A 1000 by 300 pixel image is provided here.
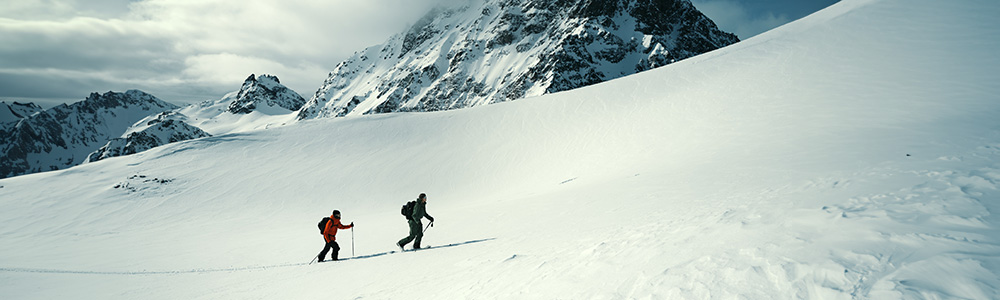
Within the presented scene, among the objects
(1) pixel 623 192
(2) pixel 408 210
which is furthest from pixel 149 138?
(1) pixel 623 192

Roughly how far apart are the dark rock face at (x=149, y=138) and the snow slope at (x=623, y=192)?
149 meters

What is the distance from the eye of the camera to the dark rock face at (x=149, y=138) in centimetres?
13875

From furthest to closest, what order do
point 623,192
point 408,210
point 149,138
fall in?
point 149,138, point 623,192, point 408,210

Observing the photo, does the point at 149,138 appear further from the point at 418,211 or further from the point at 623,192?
the point at 623,192

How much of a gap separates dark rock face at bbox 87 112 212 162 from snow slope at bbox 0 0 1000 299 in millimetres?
149062

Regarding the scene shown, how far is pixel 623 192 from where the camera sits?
10.8 m

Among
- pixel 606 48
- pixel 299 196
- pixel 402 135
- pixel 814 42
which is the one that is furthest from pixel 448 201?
pixel 606 48

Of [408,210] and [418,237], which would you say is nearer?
[418,237]

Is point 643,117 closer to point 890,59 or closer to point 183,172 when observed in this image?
point 890,59

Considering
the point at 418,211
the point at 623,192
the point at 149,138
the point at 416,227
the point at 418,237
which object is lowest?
the point at 418,237

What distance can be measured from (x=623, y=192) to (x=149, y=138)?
186 meters

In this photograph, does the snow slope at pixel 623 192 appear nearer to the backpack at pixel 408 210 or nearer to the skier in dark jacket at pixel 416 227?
the skier in dark jacket at pixel 416 227

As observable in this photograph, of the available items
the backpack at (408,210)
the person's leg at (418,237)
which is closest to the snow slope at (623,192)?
the person's leg at (418,237)

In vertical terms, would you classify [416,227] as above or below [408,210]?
Answer: below
